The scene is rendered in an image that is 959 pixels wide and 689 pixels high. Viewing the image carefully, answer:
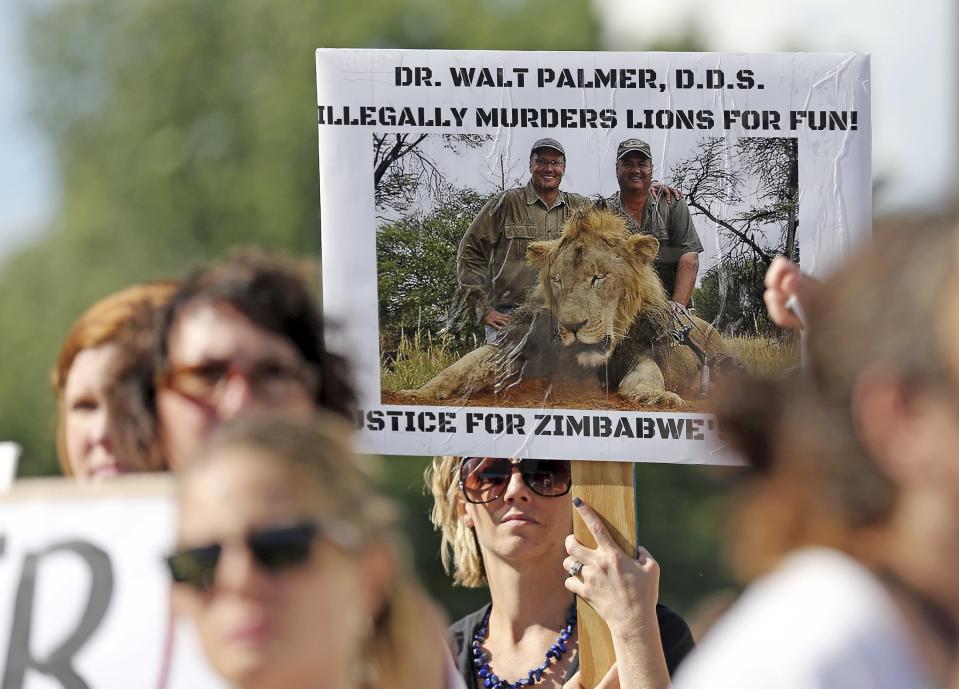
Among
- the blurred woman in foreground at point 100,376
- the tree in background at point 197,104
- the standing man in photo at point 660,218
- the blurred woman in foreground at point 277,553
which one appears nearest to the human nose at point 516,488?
the standing man in photo at point 660,218

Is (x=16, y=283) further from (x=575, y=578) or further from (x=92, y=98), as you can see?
(x=575, y=578)

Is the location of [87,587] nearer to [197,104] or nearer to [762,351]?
[762,351]

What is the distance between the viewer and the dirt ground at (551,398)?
3184mm

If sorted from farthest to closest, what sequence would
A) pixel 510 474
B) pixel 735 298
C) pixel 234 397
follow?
1. pixel 510 474
2. pixel 735 298
3. pixel 234 397

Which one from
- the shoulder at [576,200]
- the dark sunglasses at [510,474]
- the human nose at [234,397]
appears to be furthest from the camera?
the dark sunglasses at [510,474]

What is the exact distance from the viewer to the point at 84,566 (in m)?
2.43

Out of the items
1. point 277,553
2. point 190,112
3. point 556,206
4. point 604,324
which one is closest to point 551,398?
point 604,324

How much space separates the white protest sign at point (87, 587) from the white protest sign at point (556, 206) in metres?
0.88

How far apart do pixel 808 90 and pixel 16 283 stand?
1692cm

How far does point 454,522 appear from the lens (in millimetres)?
3480

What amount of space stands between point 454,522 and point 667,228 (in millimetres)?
878

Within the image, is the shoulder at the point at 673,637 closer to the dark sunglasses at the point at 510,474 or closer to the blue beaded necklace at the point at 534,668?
the blue beaded necklace at the point at 534,668

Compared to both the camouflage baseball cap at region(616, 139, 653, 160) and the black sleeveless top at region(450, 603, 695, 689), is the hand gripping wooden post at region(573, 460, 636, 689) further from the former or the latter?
the camouflage baseball cap at region(616, 139, 653, 160)

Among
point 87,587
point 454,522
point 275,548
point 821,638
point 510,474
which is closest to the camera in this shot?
point 821,638
